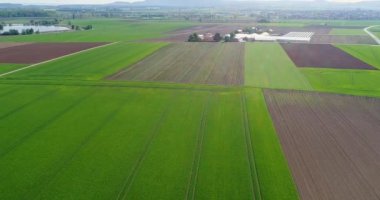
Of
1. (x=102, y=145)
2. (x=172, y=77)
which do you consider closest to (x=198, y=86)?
(x=172, y=77)

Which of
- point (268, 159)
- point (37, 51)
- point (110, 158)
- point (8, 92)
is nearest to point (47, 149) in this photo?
point (110, 158)

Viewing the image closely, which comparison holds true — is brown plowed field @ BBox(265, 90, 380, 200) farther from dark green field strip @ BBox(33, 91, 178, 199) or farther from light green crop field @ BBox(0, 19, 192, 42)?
light green crop field @ BBox(0, 19, 192, 42)

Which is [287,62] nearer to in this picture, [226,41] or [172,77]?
[172,77]

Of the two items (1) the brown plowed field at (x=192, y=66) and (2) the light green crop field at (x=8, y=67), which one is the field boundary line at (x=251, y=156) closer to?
(1) the brown plowed field at (x=192, y=66)

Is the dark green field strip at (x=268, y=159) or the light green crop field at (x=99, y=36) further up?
the light green crop field at (x=99, y=36)

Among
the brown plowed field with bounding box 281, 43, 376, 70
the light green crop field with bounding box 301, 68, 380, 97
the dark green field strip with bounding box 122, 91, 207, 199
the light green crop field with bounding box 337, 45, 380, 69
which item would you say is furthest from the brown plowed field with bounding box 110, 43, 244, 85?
the light green crop field with bounding box 337, 45, 380, 69

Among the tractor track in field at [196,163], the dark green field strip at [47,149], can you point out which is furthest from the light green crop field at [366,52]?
the dark green field strip at [47,149]

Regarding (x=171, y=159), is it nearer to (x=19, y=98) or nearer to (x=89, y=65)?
(x=19, y=98)
